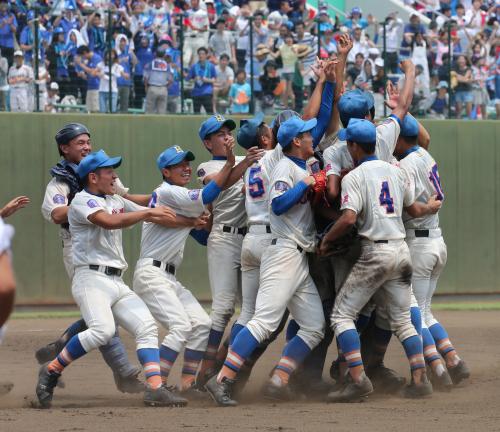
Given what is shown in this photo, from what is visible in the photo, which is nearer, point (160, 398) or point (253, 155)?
point (160, 398)

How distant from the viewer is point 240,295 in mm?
8328

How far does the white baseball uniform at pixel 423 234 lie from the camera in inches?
326

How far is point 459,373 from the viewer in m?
8.38

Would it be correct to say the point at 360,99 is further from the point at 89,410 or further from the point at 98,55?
the point at 98,55

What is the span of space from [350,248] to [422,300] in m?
1.16

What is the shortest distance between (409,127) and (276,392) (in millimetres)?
2497

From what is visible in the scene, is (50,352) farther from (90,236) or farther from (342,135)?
(342,135)

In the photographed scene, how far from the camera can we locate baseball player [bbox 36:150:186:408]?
7117 millimetres

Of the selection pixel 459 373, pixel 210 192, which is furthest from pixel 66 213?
pixel 459 373

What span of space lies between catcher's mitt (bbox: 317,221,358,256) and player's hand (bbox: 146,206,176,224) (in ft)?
3.63

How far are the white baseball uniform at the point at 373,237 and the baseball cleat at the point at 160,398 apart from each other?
1.27m

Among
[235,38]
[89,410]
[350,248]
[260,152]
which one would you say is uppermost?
[235,38]

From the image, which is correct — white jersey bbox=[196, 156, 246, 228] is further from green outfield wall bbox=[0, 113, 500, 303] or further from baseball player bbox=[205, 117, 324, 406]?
green outfield wall bbox=[0, 113, 500, 303]

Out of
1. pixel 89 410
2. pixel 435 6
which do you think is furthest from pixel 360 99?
pixel 435 6
